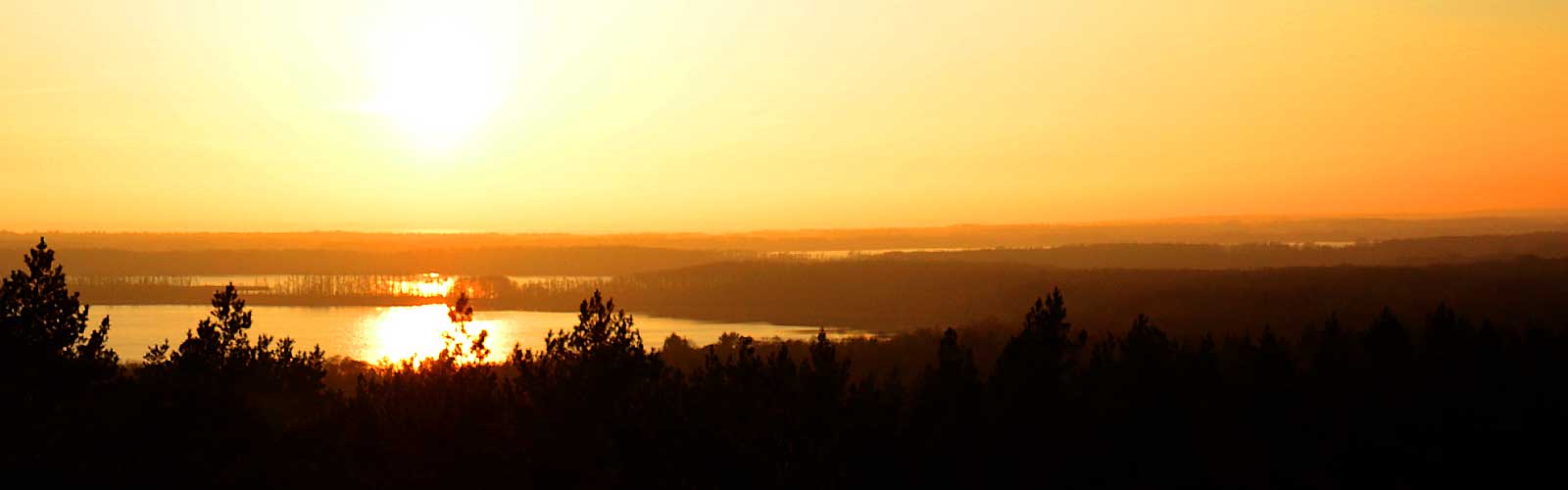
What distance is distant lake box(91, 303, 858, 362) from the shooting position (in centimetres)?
11744

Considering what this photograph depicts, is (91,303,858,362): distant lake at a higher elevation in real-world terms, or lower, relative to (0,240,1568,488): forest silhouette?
lower

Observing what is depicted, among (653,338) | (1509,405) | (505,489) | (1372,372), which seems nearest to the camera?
(505,489)

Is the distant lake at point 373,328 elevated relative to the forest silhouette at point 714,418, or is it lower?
lower

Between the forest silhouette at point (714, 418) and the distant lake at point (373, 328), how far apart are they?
66.5m

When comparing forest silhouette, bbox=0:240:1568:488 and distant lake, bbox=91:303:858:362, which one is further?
distant lake, bbox=91:303:858:362

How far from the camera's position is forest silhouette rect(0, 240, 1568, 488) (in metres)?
20.9

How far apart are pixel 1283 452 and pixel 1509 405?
757 cm

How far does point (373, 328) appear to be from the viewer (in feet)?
509

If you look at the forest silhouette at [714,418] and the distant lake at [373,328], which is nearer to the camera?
the forest silhouette at [714,418]

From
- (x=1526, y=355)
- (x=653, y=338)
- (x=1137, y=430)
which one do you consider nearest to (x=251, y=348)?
(x=1137, y=430)

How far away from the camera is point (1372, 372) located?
40.2m

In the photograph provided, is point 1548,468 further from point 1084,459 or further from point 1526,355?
point 1526,355

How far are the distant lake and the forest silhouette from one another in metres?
66.5

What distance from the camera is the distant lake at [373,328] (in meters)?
117
